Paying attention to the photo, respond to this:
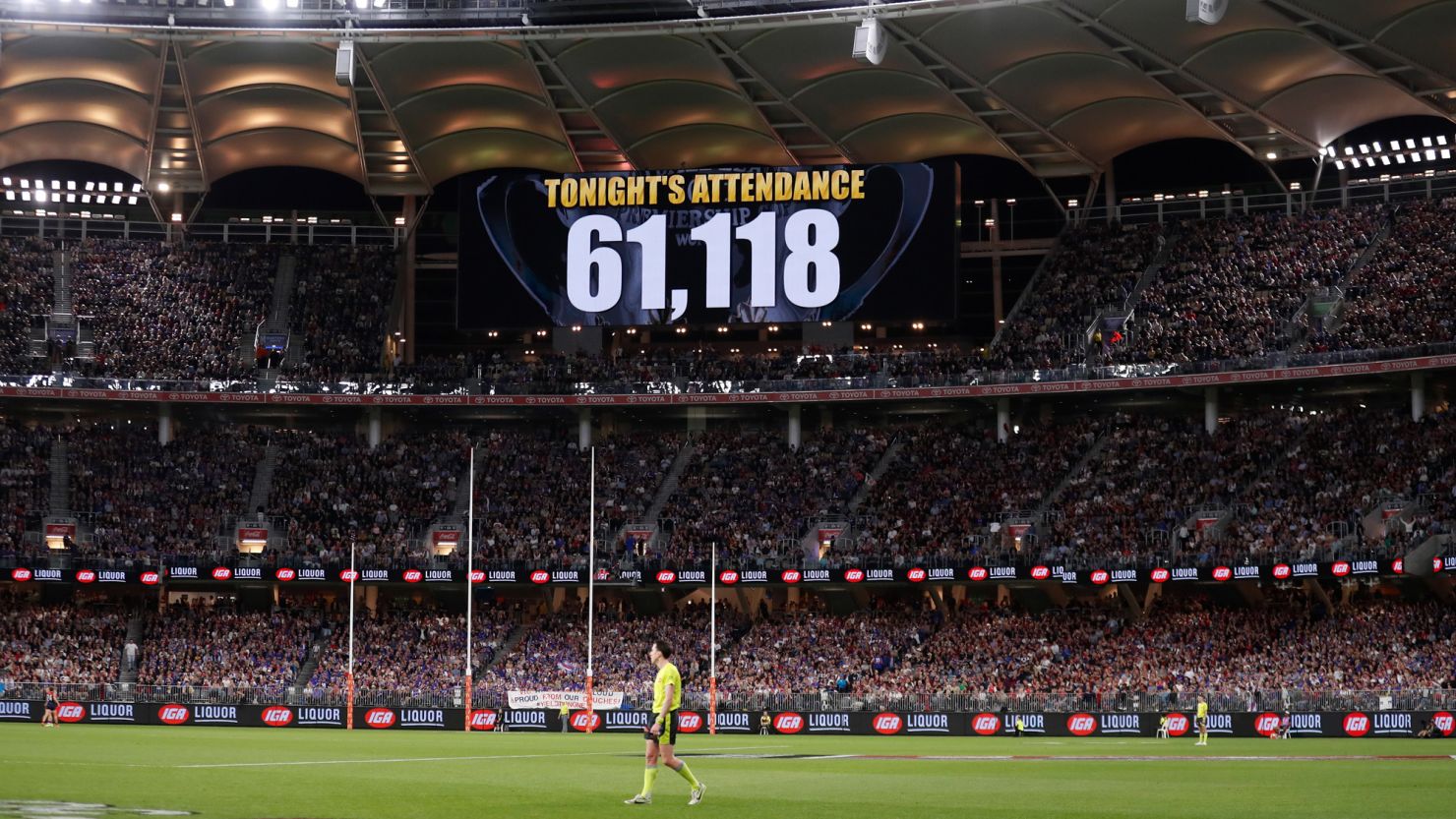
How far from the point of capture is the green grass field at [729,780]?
19.4m

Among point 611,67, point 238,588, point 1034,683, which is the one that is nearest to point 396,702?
point 238,588

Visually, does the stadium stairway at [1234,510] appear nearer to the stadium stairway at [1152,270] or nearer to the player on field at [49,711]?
the stadium stairway at [1152,270]

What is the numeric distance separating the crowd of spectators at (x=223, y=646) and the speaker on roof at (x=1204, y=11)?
122 ft

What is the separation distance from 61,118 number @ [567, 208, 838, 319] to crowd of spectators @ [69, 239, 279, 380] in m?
15.3

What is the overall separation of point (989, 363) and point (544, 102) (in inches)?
833

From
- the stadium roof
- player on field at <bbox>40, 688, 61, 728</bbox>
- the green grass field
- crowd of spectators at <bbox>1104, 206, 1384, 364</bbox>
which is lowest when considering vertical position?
player on field at <bbox>40, 688, 61, 728</bbox>

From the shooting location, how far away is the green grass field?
19.4 meters

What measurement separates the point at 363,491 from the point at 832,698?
2514cm

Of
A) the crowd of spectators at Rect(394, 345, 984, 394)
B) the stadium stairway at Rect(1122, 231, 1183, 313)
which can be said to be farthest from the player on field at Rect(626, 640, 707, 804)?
the stadium stairway at Rect(1122, 231, 1183, 313)

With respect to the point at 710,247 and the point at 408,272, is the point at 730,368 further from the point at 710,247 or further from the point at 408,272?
the point at 408,272

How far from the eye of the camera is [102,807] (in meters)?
18.2

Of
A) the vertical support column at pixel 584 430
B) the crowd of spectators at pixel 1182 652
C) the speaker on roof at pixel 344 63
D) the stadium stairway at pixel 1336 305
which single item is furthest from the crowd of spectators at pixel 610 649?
the stadium stairway at pixel 1336 305

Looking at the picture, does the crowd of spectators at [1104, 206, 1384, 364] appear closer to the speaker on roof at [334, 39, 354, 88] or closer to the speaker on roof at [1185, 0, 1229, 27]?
the speaker on roof at [1185, 0, 1229, 27]

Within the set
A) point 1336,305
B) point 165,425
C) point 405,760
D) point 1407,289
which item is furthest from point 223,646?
point 1407,289
